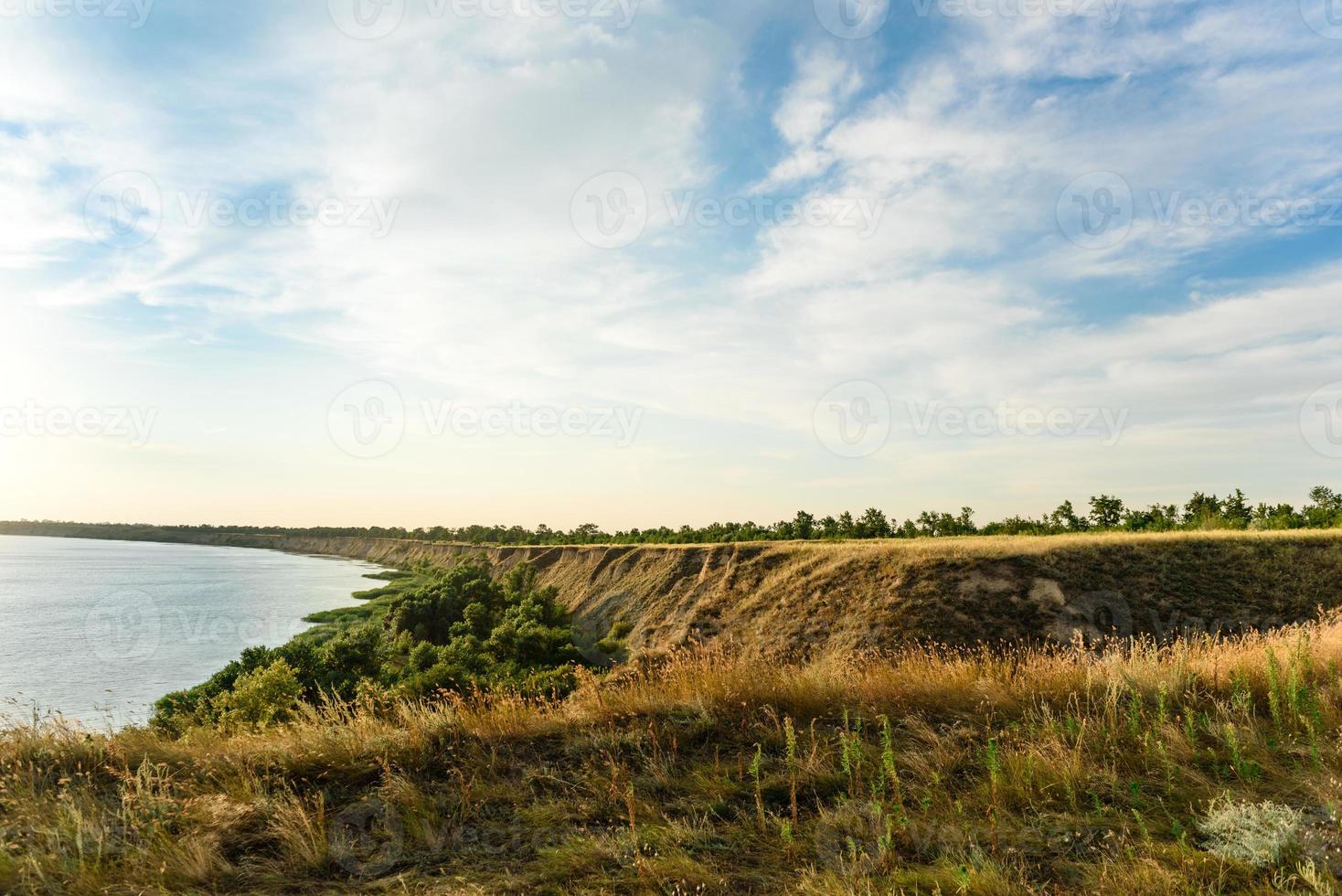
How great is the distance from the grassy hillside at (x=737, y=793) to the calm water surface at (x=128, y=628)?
1.89 m

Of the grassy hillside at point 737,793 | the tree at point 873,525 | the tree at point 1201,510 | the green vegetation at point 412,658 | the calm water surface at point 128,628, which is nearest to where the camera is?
the grassy hillside at point 737,793

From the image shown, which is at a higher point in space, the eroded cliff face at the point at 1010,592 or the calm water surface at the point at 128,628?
the eroded cliff face at the point at 1010,592

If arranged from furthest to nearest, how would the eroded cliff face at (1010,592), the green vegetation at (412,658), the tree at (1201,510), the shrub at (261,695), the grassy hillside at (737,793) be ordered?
the tree at (1201,510) → the eroded cliff face at (1010,592) → the green vegetation at (412,658) → the shrub at (261,695) → the grassy hillside at (737,793)

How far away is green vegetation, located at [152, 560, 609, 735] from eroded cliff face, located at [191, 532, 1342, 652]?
28.4ft

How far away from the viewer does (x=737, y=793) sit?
6758 mm

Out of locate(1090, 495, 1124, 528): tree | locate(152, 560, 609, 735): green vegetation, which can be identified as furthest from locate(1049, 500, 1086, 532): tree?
locate(152, 560, 609, 735): green vegetation

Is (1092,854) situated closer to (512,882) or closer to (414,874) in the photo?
(512,882)

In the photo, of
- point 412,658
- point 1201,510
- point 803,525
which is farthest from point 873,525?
point 412,658

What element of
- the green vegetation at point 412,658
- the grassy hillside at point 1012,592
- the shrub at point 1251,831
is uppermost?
the shrub at point 1251,831

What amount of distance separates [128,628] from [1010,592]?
76651 millimetres

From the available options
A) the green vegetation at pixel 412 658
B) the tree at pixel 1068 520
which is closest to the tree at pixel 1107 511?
the tree at pixel 1068 520

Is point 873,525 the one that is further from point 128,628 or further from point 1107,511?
point 128,628

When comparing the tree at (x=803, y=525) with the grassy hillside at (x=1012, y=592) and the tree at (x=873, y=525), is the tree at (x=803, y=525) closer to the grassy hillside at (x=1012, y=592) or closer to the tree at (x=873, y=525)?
the tree at (x=873, y=525)

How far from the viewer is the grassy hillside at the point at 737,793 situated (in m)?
5.22
